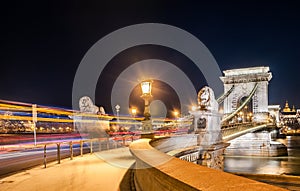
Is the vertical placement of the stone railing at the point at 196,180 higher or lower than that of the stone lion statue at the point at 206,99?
lower

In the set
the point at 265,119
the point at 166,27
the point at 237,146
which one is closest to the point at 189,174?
the point at 237,146

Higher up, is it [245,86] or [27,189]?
[245,86]

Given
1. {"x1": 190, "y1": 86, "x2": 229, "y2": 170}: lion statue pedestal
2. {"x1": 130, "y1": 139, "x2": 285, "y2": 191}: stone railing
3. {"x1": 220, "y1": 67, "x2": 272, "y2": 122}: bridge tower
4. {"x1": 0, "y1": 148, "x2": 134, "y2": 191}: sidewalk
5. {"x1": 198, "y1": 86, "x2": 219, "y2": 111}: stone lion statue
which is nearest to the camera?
{"x1": 130, "y1": 139, "x2": 285, "y2": 191}: stone railing

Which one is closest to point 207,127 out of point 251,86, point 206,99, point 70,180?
point 206,99

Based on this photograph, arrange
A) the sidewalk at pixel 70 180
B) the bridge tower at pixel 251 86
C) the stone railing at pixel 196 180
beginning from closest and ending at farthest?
1. the stone railing at pixel 196 180
2. the sidewalk at pixel 70 180
3. the bridge tower at pixel 251 86

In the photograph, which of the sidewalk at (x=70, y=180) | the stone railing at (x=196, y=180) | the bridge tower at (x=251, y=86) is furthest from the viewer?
the bridge tower at (x=251, y=86)

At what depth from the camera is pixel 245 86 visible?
66688 mm

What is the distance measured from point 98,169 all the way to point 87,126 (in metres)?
13.4

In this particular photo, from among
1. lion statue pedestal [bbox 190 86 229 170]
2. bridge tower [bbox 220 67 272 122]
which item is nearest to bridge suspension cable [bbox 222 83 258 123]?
bridge tower [bbox 220 67 272 122]

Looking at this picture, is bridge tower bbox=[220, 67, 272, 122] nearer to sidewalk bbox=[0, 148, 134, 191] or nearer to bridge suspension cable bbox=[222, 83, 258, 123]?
bridge suspension cable bbox=[222, 83, 258, 123]

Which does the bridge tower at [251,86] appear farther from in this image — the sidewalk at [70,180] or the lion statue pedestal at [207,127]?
the sidewalk at [70,180]

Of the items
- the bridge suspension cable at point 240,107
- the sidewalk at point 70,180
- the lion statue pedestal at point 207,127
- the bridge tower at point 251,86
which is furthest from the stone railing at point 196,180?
the bridge tower at point 251,86

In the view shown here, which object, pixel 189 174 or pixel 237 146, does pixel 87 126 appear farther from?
pixel 237 146

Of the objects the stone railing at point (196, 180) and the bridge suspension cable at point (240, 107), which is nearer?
the stone railing at point (196, 180)
